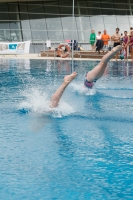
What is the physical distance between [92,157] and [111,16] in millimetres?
32054

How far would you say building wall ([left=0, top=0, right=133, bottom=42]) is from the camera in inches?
1297

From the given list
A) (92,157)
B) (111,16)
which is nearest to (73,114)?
(92,157)

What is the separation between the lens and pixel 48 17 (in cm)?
3394

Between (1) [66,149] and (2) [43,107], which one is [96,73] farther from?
(1) [66,149]

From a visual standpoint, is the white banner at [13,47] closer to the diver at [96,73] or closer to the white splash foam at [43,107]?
the diver at [96,73]

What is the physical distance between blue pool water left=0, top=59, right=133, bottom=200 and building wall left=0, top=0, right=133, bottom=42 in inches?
994

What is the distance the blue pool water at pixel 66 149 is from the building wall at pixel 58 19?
25.2m

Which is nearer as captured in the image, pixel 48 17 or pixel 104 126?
pixel 104 126

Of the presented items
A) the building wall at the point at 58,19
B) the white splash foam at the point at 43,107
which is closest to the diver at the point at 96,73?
the white splash foam at the point at 43,107

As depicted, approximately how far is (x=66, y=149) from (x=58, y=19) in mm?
30199

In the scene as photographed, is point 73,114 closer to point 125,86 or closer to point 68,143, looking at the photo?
point 68,143

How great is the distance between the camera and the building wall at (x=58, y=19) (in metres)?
32.9

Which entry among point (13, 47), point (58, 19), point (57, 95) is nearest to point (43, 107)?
point (57, 95)

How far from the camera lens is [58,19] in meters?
33.9
